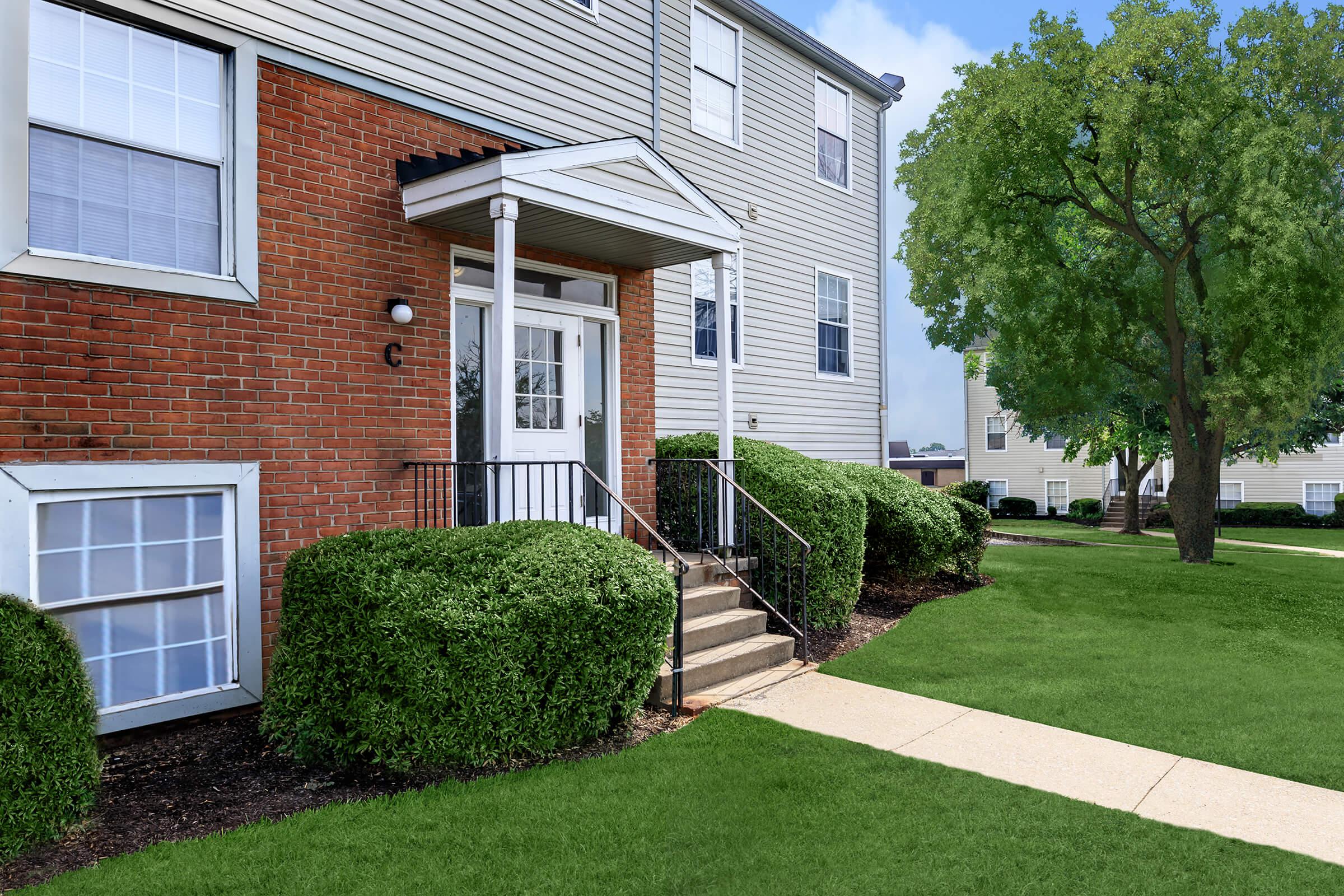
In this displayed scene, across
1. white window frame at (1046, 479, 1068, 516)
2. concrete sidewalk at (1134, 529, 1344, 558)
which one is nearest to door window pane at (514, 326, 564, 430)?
concrete sidewalk at (1134, 529, 1344, 558)

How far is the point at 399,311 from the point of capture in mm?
6227

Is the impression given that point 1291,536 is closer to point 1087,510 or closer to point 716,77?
point 1087,510

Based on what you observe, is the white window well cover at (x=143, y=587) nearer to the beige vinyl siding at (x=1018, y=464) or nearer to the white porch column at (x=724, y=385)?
the white porch column at (x=724, y=385)

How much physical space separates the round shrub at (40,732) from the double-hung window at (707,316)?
7131mm

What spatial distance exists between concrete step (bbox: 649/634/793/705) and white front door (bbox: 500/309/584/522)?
5.65 ft

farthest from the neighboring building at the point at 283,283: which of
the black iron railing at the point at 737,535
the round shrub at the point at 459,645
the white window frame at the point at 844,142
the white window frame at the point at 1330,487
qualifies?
the white window frame at the point at 1330,487

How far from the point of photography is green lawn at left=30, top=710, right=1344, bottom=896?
3.39 meters

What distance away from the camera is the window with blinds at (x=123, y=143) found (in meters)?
4.85

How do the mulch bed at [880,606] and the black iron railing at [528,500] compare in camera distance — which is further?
the mulch bed at [880,606]

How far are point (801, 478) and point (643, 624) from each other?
10.9 feet

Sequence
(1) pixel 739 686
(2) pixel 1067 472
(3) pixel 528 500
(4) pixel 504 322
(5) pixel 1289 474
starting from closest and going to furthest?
(4) pixel 504 322, (1) pixel 739 686, (3) pixel 528 500, (5) pixel 1289 474, (2) pixel 1067 472

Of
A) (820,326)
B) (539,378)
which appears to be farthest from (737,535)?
(820,326)

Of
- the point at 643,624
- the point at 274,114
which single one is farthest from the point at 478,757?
the point at 274,114

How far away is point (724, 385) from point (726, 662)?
2.72 meters
